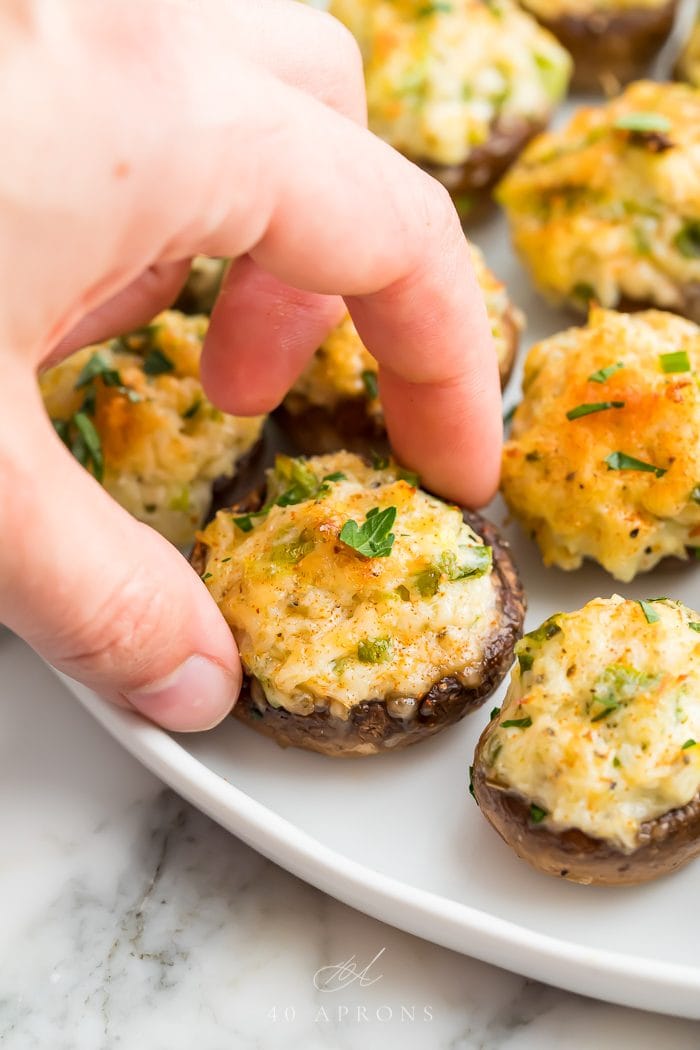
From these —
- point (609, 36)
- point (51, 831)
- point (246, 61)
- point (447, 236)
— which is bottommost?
point (51, 831)

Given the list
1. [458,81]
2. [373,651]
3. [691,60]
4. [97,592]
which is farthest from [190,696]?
[691,60]

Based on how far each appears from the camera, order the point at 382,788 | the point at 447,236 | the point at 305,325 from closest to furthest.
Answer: the point at 447,236
the point at 382,788
the point at 305,325

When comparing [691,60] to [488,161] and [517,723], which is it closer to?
[488,161]

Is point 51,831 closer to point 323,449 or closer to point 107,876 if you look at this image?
point 107,876

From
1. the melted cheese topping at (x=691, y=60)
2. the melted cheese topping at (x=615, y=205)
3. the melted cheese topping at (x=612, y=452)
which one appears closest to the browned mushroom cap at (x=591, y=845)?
the melted cheese topping at (x=612, y=452)

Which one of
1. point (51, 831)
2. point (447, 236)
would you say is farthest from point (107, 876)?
point (447, 236)

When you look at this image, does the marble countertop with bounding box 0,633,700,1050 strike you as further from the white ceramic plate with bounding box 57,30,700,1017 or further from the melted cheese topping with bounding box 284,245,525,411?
the melted cheese topping with bounding box 284,245,525,411

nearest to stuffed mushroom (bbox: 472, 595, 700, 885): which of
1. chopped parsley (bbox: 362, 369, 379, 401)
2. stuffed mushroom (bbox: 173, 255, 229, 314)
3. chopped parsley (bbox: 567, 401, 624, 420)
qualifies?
chopped parsley (bbox: 567, 401, 624, 420)
